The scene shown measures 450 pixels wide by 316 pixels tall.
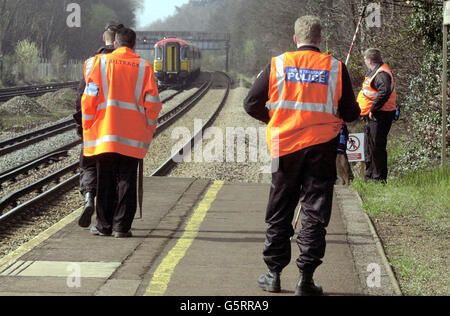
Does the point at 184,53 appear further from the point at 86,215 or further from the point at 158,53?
the point at 86,215

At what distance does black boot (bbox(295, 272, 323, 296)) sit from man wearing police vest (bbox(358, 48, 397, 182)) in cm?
509

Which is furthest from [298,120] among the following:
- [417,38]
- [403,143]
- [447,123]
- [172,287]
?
[403,143]

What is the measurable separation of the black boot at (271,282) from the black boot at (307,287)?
0.49ft

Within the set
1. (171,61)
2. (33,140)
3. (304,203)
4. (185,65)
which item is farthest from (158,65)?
(304,203)

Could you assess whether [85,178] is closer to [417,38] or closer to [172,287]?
[172,287]

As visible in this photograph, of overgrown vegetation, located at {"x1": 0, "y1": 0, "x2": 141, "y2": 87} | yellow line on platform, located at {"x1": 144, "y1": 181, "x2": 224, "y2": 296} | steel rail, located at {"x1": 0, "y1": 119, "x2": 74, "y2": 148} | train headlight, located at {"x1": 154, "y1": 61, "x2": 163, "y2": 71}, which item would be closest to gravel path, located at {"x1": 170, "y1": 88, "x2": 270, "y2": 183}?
yellow line on platform, located at {"x1": 144, "y1": 181, "x2": 224, "y2": 296}

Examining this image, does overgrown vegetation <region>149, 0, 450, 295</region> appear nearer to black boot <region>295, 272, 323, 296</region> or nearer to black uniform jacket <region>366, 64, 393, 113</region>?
black boot <region>295, 272, 323, 296</region>

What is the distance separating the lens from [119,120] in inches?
279

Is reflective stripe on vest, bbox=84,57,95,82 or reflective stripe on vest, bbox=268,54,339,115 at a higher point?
reflective stripe on vest, bbox=84,57,95,82

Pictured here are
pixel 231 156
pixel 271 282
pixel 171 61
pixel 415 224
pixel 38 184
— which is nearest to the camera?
pixel 271 282

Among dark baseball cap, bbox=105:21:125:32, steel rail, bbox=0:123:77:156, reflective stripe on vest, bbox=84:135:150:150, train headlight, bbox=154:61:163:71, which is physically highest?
train headlight, bbox=154:61:163:71

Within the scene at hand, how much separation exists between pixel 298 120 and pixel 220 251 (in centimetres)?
167

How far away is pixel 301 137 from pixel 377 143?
198 inches

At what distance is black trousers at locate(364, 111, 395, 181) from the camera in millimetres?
10141
